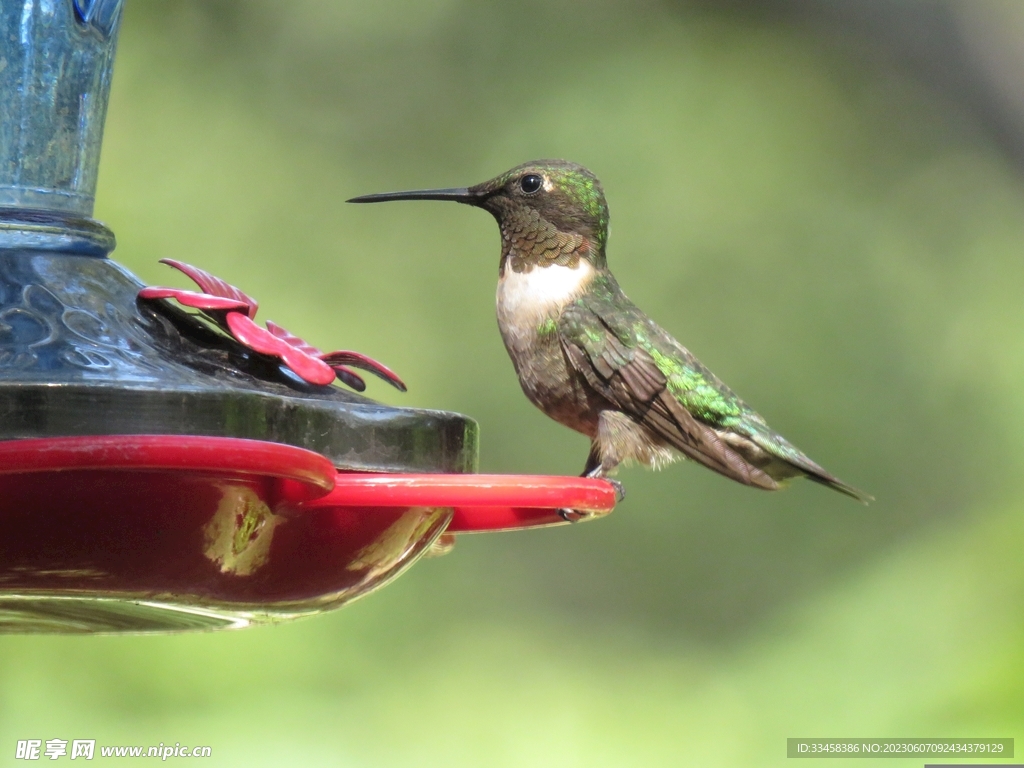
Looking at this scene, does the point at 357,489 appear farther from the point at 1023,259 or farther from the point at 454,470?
the point at 1023,259

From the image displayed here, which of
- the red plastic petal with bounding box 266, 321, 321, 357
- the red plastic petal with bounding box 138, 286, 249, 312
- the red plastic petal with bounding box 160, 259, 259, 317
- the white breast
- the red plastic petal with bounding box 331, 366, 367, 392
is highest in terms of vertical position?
the white breast

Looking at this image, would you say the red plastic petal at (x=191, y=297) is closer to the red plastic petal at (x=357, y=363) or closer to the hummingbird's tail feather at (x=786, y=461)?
the red plastic petal at (x=357, y=363)

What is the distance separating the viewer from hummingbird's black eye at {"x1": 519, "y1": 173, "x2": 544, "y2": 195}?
11.6ft

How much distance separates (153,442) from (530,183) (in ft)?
7.22

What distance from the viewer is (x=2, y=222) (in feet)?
6.40

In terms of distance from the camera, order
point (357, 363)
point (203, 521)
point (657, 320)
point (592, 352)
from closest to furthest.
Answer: point (203, 521), point (357, 363), point (592, 352), point (657, 320)

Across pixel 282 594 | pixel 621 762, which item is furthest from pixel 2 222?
pixel 621 762

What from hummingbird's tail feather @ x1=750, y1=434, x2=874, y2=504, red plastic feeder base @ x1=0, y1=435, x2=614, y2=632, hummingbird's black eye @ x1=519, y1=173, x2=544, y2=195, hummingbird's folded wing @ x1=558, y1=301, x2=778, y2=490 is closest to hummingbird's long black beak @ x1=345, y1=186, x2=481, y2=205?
hummingbird's black eye @ x1=519, y1=173, x2=544, y2=195

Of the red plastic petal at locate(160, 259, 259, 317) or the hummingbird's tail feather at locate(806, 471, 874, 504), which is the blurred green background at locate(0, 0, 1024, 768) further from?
the red plastic petal at locate(160, 259, 259, 317)

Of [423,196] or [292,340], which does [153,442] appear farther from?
[423,196]

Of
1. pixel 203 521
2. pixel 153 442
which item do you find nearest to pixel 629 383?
pixel 203 521

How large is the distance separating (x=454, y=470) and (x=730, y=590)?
474cm

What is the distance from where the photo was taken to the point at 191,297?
Result: 191cm

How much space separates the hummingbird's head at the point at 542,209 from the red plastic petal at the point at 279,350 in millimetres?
1569
